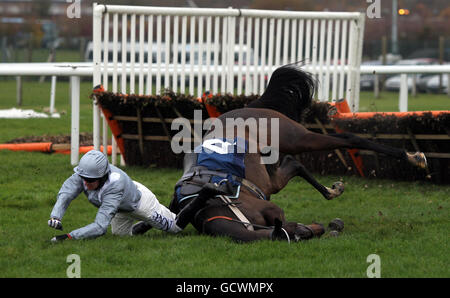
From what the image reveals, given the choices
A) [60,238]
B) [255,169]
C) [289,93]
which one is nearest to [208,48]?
[289,93]

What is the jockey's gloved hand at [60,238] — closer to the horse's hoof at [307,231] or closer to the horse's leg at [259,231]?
the horse's leg at [259,231]

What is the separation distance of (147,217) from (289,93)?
210 centimetres

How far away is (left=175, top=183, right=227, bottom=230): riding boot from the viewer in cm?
552

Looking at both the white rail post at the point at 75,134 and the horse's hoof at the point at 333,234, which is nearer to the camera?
the horse's hoof at the point at 333,234

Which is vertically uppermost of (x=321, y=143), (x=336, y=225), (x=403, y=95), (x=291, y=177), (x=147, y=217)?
(x=403, y=95)

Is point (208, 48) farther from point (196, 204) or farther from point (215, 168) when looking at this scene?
point (196, 204)

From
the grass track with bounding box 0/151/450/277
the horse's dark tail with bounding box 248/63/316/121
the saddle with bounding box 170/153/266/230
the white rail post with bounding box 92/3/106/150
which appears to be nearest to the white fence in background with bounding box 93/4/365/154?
the white rail post with bounding box 92/3/106/150

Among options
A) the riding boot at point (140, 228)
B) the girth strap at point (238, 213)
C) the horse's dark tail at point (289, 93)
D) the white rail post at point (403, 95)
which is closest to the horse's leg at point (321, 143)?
the horse's dark tail at point (289, 93)

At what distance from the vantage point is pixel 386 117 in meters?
8.55

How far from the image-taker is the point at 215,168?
6.00 m

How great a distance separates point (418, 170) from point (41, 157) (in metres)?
5.19

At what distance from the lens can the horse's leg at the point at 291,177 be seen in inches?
265
